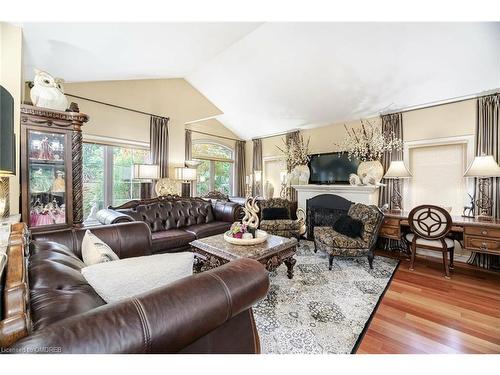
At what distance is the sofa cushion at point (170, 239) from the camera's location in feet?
9.85

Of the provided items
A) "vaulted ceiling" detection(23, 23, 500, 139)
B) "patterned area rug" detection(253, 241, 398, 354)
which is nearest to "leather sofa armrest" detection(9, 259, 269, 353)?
"patterned area rug" detection(253, 241, 398, 354)

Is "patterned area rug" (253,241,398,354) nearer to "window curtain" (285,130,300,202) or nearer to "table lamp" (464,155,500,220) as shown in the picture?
"table lamp" (464,155,500,220)

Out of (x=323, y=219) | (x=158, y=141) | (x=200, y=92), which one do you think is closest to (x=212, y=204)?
(x=158, y=141)

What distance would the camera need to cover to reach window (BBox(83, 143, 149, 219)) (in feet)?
12.6

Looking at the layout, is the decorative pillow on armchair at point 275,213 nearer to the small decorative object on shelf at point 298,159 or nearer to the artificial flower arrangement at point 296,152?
the small decorative object on shelf at point 298,159

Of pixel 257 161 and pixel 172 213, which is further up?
pixel 257 161

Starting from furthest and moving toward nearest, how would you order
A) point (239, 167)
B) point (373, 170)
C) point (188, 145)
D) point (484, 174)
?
point (239, 167) → point (188, 145) → point (373, 170) → point (484, 174)

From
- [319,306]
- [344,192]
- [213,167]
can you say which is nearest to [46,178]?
[319,306]

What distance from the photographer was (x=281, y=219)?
4.20 m

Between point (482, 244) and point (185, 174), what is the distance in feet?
15.3

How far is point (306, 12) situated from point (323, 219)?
380cm

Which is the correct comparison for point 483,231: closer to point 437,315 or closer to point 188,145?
point 437,315

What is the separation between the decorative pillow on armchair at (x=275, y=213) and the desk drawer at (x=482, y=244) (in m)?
2.53
